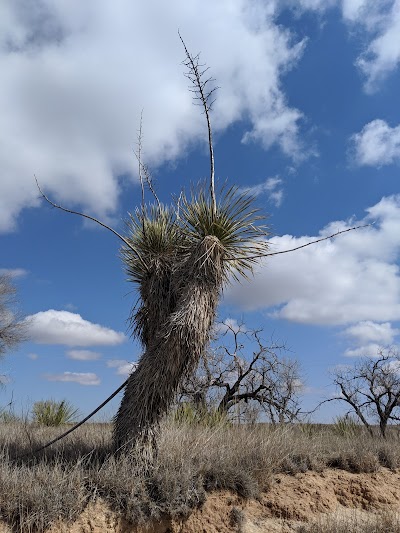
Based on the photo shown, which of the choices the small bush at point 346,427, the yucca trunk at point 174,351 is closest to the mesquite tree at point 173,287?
the yucca trunk at point 174,351

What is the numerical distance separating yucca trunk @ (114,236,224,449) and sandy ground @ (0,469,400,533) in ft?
4.40

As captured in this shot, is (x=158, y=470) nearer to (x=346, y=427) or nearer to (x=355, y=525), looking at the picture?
(x=355, y=525)

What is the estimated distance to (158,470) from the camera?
28.8 ft

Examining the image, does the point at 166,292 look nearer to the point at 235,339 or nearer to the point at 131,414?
the point at 131,414

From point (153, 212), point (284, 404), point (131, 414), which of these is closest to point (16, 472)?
point (131, 414)

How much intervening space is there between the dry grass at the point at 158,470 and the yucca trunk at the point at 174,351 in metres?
0.48

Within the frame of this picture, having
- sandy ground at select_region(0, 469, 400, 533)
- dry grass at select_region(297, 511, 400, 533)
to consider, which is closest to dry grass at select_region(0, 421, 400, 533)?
dry grass at select_region(297, 511, 400, 533)

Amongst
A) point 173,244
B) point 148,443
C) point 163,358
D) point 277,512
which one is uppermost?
point 173,244

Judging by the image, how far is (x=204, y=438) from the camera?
10.2 metres

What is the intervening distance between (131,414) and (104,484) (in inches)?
49.0

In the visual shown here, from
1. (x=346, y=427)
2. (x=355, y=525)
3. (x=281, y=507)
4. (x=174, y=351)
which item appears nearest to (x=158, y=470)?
(x=174, y=351)

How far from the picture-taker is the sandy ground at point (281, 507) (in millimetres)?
8008

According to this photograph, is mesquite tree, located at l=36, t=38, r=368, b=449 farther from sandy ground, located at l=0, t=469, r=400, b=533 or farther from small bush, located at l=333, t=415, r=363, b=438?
small bush, located at l=333, t=415, r=363, b=438

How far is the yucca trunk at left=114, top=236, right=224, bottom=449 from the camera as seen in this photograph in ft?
29.4
